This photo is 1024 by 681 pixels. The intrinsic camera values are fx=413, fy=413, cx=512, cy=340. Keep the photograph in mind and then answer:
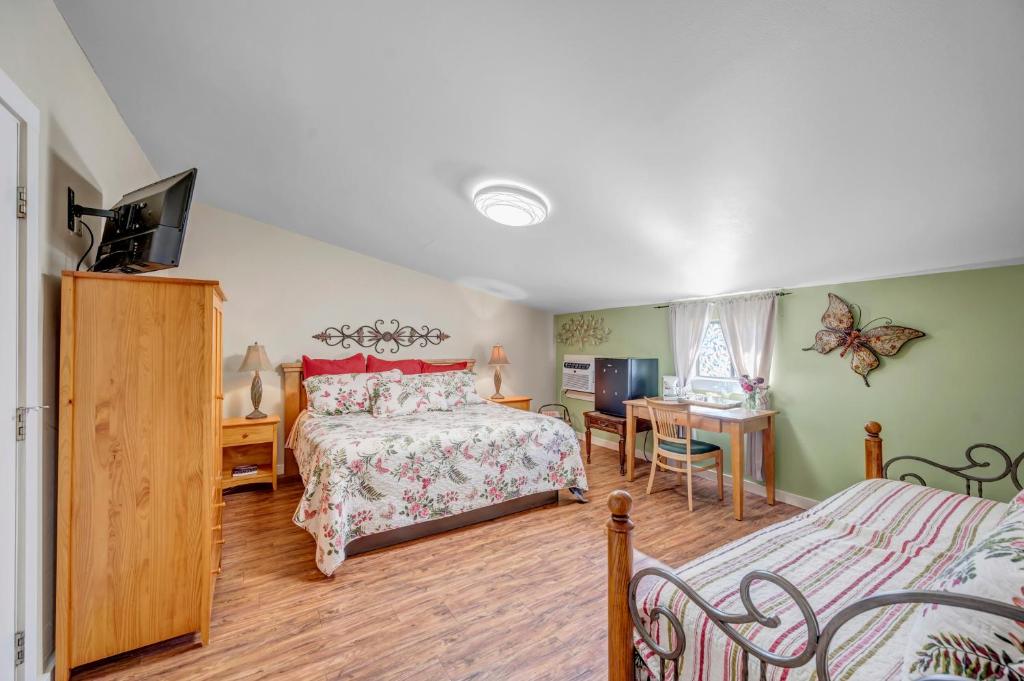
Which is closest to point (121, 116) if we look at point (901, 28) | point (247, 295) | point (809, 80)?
point (247, 295)

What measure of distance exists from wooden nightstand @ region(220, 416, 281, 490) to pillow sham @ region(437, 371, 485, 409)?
150 cm

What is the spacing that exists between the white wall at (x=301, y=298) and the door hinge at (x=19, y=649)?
2.64 metres

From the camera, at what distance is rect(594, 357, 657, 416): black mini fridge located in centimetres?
427

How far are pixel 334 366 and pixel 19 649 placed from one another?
282 centimetres

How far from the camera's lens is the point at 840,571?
1328 mm

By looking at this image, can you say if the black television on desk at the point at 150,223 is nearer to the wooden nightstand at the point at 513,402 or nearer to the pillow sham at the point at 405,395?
the pillow sham at the point at 405,395

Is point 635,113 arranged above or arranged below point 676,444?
above

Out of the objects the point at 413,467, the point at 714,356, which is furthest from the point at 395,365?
the point at 714,356

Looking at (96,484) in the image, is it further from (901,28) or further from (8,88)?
(901,28)

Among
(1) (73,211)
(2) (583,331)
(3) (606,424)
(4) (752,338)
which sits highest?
(1) (73,211)

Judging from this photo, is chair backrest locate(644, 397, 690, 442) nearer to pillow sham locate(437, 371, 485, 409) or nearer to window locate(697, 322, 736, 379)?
window locate(697, 322, 736, 379)

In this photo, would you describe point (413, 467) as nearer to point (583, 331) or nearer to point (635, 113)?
point (635, 113)

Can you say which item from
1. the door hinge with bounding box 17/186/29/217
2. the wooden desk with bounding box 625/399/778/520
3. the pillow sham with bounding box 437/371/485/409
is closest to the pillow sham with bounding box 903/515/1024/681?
the wooden desk with bounding box 625/399/778/520

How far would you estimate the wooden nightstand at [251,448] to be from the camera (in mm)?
3473
